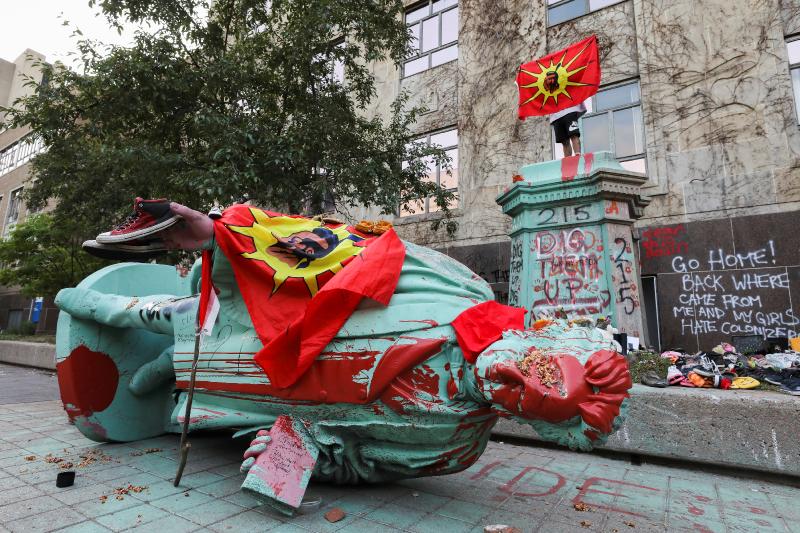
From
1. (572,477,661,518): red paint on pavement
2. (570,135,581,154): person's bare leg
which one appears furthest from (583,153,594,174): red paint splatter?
(572,477,661,518): red paint on pavement

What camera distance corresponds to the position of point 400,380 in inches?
85.6

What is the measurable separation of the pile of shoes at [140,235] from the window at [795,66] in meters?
9.24

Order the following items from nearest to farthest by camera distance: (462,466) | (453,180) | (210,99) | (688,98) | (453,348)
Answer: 1. (453,348)
2. (462,466)
3. (210,99)
4. (688,98)
5. (453,180)

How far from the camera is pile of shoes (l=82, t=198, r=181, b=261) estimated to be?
2.36 meters

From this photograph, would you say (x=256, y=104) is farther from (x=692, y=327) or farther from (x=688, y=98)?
(x=692, y=327)

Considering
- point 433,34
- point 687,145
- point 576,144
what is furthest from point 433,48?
point 687,145

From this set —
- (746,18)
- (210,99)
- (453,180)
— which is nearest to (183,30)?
(210,99)

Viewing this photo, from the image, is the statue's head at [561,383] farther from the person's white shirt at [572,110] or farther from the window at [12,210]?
the window at [12,210]

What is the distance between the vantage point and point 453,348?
7.09 feet

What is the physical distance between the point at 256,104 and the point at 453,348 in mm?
6338

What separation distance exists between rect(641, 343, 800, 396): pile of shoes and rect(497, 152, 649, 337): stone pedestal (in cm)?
95

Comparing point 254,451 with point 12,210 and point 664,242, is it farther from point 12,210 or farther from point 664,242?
point 12,210

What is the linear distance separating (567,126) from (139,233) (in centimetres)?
585

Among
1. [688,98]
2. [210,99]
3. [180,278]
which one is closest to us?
[180,278]
